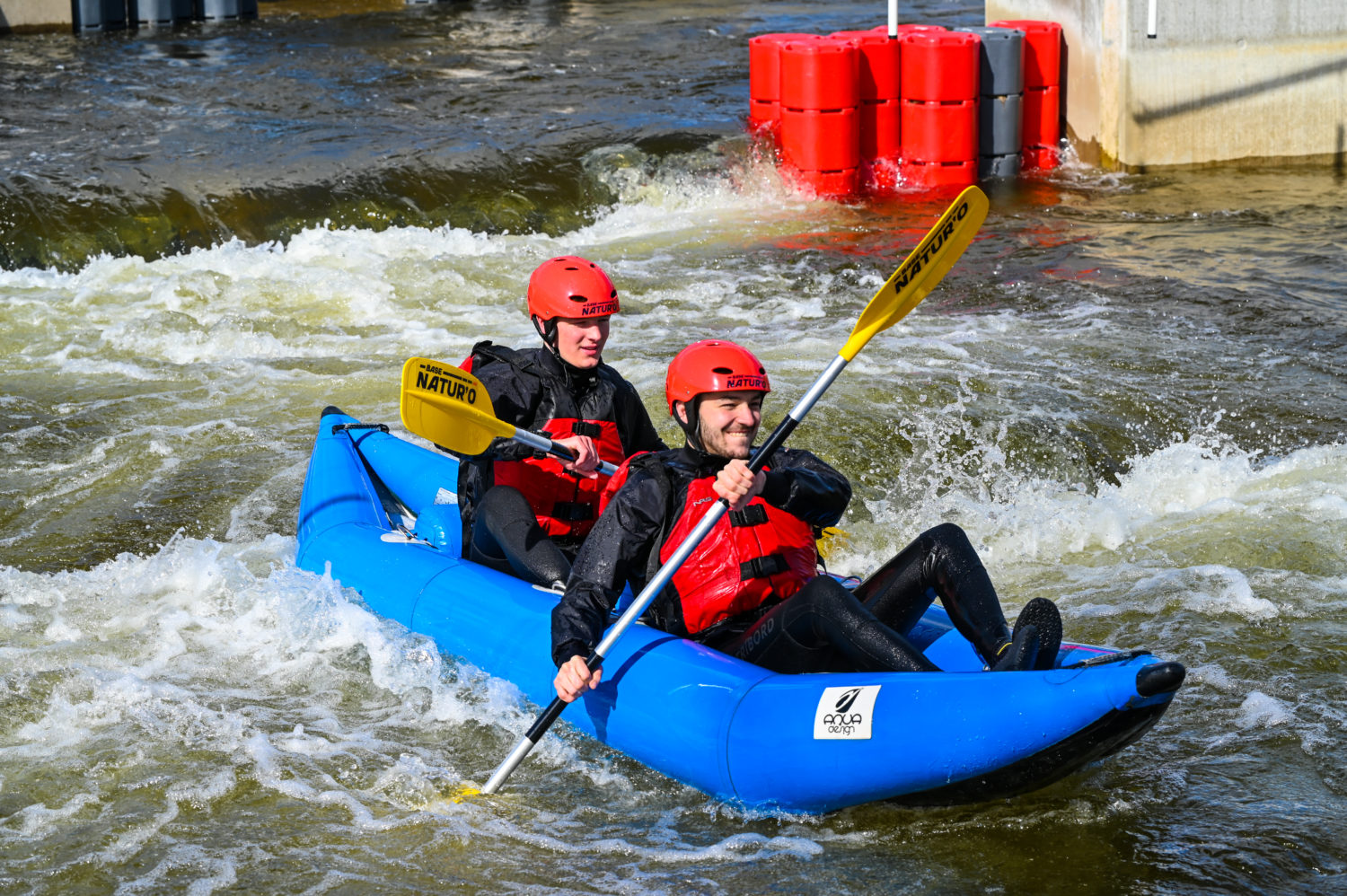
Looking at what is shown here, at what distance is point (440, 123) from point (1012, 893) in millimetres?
9437

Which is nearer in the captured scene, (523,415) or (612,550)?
(612,550)

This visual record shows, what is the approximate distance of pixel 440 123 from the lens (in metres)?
11.2

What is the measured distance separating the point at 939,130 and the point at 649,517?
24.7ft

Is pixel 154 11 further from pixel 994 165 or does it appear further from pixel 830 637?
pixel 830 637

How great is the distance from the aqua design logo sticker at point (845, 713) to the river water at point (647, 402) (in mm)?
286

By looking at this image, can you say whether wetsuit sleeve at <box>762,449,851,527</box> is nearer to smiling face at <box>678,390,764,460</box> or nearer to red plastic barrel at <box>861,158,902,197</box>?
smiling face at <box>678,390,764,460</box>

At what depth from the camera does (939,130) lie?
10125 millimetres

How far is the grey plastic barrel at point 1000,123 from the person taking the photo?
10.4 metres

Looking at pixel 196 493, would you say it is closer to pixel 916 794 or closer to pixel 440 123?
pixel 916 794

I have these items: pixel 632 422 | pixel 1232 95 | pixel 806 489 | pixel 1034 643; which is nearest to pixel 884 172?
pixel 1232 95

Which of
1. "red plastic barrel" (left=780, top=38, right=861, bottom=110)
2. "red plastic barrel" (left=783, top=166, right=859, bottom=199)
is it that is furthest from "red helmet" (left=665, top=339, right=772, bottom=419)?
"red plastic barrel" (left=783, top=166, right=859, bottom=199)

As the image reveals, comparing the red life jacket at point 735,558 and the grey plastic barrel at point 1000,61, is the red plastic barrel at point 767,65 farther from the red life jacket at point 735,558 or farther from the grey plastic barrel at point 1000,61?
the red life jacket at point 735,558

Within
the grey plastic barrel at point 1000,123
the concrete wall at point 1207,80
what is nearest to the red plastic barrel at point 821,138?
the grey plastic barrel at point 1000,123

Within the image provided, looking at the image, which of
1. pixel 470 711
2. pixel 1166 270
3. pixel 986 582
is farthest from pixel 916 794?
pixel 1166 270
